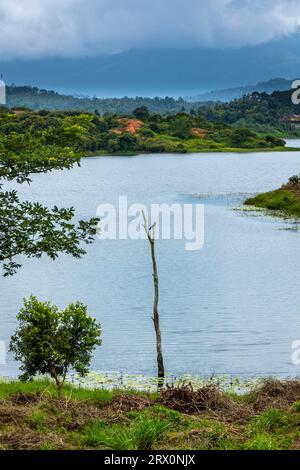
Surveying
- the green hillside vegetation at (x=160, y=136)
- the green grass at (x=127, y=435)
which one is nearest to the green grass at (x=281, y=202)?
the green grass at (x=127, y=435)

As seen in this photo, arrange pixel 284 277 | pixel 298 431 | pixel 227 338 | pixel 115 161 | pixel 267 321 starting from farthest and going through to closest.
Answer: pixel 115 161 < pixel 284 277 < pixel 267 321 < pixel 227 338 < pixel 298 431

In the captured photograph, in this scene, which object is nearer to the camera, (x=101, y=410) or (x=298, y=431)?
(x=298, y=431)

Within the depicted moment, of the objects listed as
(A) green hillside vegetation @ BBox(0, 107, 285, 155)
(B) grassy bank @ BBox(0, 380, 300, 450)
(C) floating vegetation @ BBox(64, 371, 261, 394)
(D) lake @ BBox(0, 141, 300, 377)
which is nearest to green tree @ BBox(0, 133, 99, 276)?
(C) floating vegetation @ BBox(64, 371, 261, 394)

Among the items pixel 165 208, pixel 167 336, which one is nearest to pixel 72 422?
pixel 167 336

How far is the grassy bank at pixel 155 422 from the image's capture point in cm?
1234

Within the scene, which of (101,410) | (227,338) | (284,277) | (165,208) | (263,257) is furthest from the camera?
(165,208)

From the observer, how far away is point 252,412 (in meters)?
15.3

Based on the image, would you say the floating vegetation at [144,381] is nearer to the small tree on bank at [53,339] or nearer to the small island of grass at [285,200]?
the small tree on bank at [53,339]

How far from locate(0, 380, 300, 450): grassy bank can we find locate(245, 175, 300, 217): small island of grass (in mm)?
51913

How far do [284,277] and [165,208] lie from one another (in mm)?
32289

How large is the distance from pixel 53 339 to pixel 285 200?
5447cm

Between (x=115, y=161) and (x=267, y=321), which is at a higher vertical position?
(x=115, y=161)

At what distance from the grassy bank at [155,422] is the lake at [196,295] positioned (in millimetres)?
10302
